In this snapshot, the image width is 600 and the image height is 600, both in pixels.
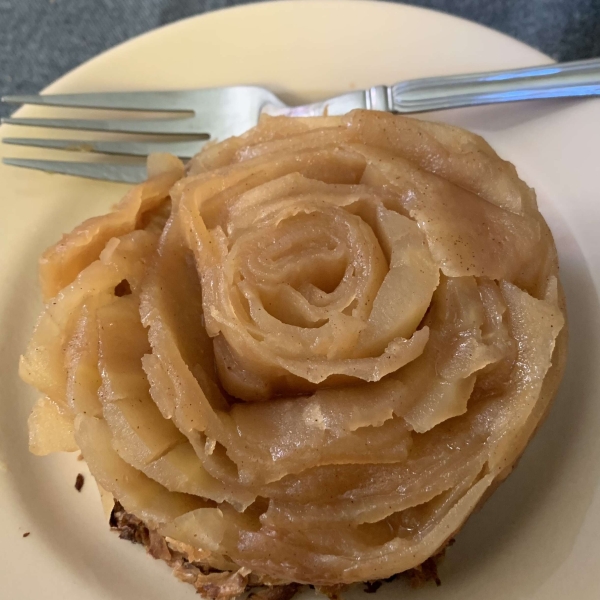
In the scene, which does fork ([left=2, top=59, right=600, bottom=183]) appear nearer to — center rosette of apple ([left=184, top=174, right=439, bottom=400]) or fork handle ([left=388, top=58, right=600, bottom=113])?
fork handle ([left=388, top=58, right=600, bottom=113])

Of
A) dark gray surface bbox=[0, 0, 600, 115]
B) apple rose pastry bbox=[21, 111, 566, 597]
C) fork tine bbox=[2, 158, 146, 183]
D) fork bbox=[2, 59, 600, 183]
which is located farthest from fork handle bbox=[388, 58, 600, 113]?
dark gray surface bbox=[0, 0, 600, 115]

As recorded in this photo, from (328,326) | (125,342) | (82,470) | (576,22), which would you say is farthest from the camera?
(576,22)

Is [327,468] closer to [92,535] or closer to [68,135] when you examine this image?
[92,535]

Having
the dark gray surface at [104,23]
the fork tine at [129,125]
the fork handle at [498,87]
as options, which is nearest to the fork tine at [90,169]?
the fork tine at [129,125]

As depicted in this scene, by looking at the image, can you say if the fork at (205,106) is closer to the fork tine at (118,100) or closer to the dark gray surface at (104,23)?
the fork tine at (118,100)

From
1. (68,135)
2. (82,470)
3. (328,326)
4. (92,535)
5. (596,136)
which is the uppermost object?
(68,135)

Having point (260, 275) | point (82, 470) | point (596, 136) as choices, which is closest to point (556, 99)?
point (596, 136)
